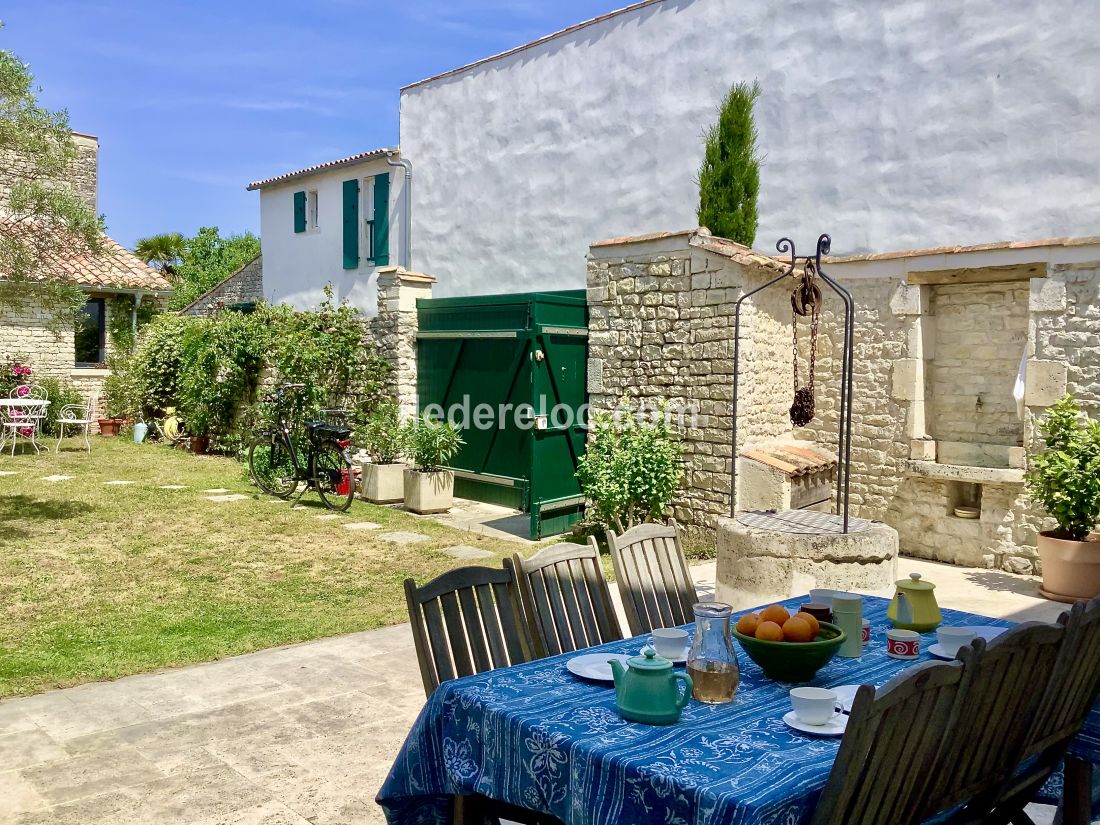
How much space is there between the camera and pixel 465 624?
2775 millimetres

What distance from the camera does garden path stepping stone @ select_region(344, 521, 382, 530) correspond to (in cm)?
821

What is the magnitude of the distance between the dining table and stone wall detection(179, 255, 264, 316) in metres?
2.95

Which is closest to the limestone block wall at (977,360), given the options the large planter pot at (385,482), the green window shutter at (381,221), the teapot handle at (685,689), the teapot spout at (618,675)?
the large planter pot at (385,482)

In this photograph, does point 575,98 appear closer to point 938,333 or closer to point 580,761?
point 938,333

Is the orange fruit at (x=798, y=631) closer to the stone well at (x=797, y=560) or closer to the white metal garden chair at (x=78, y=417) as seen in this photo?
the stone well at (x=797, y=560)

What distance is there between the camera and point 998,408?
706cm

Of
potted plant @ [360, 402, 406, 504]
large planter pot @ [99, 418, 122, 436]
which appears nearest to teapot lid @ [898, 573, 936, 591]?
potted plant @ [360, 402, 406, 504]

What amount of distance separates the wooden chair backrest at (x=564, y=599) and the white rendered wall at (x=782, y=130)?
17.2 feet

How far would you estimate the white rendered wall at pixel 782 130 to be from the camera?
681cm

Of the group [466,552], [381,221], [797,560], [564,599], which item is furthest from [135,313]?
[564,599]

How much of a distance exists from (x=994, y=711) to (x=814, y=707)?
1.41ft

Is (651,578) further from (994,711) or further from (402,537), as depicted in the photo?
(402,537)

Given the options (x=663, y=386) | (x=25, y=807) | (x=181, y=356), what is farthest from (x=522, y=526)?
(x=181, y=356)

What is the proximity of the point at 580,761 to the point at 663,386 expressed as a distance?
231 inches
